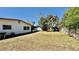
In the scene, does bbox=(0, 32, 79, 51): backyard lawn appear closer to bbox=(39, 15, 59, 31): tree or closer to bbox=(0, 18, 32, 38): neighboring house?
bbox=(39, 15, 59, 31): tree

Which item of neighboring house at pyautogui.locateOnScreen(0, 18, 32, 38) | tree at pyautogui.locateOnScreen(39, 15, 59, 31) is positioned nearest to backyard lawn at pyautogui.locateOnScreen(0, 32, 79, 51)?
tree at pyautogui.locateOnScreen(39, 15, 59, 31)

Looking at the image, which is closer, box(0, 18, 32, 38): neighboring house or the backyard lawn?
the backyard lawn

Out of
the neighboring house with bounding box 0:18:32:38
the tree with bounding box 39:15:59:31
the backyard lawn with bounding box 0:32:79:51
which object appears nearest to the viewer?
the backyard lawn with bounding box 0:32:79:51

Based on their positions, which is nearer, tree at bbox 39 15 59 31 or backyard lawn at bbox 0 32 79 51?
backyard lawn at bbox 0 32 79 51

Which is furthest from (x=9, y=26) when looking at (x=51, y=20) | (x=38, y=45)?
(x=38, y=45)

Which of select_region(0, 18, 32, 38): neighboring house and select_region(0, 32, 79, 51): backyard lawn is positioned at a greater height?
select_region(0, 18, 32, 38): neighboring house

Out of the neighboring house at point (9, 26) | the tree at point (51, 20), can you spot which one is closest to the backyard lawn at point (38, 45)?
the tree at point (51, 20)

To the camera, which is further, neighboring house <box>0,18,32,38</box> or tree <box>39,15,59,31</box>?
neighboring house <box>0,18,32,38</box>

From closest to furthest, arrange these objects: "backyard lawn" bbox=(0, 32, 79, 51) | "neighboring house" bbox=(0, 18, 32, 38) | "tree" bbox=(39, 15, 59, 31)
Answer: "backyard lawn" bbox=(0, 32, 79, 51) < "tree" bbox=(39, 15, 59, 31) < "neighboring house" bbox=(0, 18, 32, 38)

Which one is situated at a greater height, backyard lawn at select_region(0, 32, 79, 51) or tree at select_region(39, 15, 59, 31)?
tree at select_region(39, 15, 59, 31)
